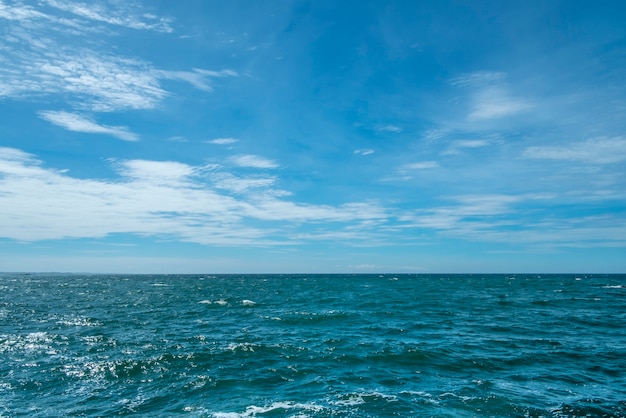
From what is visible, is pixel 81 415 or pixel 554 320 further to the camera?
pixel 554 320

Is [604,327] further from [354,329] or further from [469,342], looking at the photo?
[354,329]

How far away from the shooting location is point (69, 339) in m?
32.2

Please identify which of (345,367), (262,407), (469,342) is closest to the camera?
(262,407)

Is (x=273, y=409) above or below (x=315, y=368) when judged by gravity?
below

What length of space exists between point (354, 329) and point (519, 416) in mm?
21350

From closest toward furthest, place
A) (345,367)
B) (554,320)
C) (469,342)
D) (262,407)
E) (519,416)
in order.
Answer: (519,416), (262,407), (345,367), (469,342), (554,320)

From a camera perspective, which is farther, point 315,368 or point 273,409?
point 315,368

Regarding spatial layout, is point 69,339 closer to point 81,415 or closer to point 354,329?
point 81,415

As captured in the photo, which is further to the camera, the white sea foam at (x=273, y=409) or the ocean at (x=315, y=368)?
the ocean at (x=315, y=368)

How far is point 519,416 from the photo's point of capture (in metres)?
16.0

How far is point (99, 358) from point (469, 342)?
2849cm

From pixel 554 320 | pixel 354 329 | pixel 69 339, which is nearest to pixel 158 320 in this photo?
pixel 69 339

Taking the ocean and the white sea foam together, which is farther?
the ocean

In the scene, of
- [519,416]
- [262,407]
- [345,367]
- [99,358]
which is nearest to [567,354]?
[519,416]
